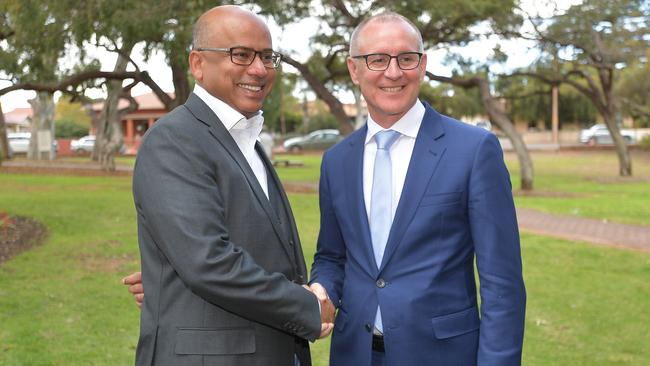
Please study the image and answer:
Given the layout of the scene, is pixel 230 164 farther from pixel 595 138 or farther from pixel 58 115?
pixel 58 115

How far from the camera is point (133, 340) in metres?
6.53

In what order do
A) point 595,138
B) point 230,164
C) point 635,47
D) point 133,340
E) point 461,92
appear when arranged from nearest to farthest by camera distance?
point 230,164, point 133,340, point 635,47, point 595,138, point 461,92

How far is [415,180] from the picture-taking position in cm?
275

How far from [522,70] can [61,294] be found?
2000 cm

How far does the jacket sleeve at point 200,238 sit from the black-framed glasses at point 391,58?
2.54ft

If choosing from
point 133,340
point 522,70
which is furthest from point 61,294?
point 522,70

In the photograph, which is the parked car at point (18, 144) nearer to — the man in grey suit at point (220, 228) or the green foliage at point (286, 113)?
the green foliage at point (286, 113)

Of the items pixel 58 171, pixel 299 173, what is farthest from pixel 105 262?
pixel 58 171

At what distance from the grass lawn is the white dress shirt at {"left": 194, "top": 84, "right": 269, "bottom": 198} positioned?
365 centimetres

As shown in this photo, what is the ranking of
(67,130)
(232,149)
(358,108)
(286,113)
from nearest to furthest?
(232,149) < (358,108) < (67,130) < (286,113)

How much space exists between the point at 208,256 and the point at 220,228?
0.35ft

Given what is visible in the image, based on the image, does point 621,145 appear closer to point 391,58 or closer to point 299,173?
point 299,173

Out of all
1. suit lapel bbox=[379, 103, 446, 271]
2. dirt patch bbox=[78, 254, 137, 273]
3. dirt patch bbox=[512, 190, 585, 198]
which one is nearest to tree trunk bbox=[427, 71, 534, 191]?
dirt patch bbox=[512, 190, 585, 198]

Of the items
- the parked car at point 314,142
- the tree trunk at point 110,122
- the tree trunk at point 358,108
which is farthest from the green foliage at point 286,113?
the tree trunk at point 110,122
